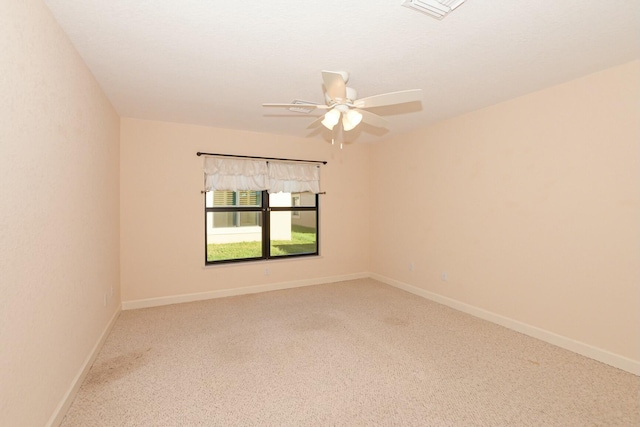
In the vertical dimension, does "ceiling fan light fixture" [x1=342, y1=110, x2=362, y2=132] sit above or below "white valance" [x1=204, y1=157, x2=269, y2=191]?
above

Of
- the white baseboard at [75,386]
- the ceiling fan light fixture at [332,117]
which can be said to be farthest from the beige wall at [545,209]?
the white baseboard at [75,386]

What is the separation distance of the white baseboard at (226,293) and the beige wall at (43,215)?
1293 mm

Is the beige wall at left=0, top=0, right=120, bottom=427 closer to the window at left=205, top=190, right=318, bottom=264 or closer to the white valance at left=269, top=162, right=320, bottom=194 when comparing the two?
the window at left=205, top=190, right=318, bottom=264

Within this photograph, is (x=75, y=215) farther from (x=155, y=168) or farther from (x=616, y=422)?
(x=616, y=422)

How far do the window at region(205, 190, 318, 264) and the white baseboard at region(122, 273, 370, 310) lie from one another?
44 cm

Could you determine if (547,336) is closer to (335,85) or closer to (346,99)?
(346,99)

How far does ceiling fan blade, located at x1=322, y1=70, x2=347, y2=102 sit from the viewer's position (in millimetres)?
1898

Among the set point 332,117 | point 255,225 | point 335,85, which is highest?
point 335,85

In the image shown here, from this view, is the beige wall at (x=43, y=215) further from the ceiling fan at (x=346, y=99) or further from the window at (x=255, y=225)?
the window at (x=255, y=225)

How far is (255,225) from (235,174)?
91 cm

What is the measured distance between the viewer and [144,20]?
72.0 inches

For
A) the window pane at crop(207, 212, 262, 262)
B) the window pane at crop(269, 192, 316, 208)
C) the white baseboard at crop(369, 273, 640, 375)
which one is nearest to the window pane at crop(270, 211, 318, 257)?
the window pane at crop(269, 192, 316, 208)


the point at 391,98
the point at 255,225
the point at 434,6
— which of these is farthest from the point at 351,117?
the point at 255,225

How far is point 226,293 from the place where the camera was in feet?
14.1
